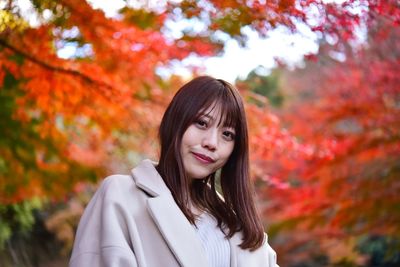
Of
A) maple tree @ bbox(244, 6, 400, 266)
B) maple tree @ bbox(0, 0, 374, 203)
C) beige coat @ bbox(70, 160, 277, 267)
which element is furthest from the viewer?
maple tree @ bbox(244, 6, 400, 266)

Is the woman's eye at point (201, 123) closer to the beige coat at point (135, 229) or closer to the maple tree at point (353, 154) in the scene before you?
the beige coat at point (135, 229)

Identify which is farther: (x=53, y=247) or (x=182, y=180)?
(x=53, y=247)

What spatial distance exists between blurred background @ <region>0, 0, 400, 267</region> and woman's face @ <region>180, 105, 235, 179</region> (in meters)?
Answer: 1.02

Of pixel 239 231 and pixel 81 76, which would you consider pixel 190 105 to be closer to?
pixel 239 231

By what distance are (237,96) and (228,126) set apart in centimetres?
15

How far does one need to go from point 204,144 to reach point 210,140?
3 cm

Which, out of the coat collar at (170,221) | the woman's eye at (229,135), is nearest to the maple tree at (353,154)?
the woman's eye at (229,135)

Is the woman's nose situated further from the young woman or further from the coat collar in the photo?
the coat collar

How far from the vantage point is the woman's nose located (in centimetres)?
282

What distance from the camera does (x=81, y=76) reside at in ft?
18.5

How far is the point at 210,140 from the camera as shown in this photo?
282 centimetres

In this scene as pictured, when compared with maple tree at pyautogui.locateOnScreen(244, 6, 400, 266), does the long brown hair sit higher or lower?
higher

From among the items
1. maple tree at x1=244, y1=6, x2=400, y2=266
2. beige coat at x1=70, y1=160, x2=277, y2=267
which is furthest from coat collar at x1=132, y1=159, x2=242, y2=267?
maple tree at x1=244, y1=6, x2=400, y2=266

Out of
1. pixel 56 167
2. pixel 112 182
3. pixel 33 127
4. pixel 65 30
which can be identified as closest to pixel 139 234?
pixel 112 182
